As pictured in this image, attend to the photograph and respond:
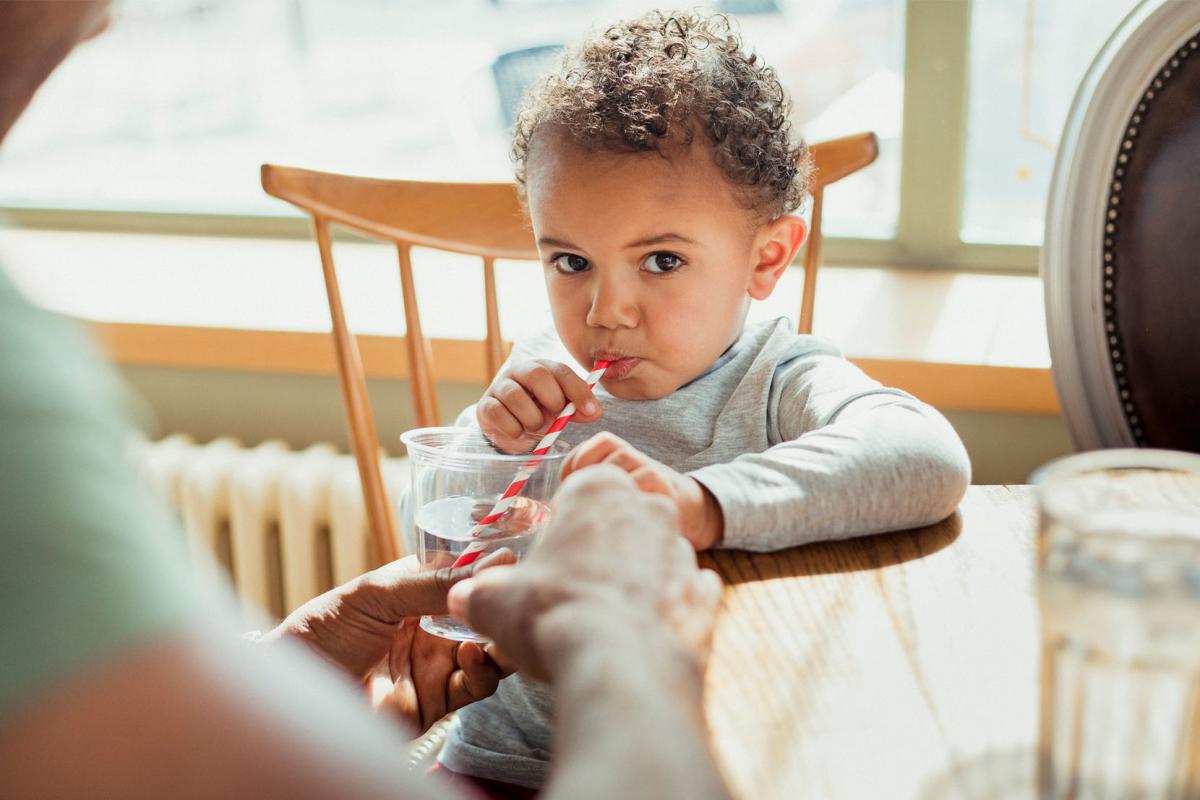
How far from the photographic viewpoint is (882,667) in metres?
0.69

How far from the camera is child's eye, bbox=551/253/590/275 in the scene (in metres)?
1.21

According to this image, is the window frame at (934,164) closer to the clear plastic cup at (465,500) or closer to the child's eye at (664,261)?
the child's eye at (664,261)

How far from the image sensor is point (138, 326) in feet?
6.79

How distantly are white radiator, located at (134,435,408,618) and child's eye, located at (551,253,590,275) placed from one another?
0.77 m

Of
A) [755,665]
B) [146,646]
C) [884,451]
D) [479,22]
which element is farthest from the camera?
[479,22]

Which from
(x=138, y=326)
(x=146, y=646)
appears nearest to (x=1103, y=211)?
(x=146, y=646)

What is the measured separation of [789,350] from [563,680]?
2.49ft

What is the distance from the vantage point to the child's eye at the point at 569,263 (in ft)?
3.98

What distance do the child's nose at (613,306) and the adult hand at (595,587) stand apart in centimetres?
52

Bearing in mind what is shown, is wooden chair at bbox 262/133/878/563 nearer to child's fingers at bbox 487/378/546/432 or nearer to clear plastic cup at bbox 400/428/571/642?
child's fingers at bbox 487/378/546/432

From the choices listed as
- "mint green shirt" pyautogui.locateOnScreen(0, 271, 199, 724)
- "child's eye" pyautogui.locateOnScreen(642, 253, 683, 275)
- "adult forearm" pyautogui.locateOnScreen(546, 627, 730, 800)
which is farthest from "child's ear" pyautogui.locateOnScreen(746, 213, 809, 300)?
"mint green shirt" pyautogui.locateOnScreen(0, 271, 199, 724)

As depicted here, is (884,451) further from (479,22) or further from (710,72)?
(479,22)

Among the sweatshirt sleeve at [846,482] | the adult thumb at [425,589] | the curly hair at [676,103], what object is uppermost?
the curly hair at [676,103]

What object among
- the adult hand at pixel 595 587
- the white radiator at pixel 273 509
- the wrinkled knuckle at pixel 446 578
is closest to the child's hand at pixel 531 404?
the wrinkled knuckle at pixel 446 578
